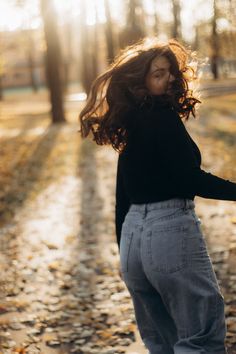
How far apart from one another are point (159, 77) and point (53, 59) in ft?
65.4

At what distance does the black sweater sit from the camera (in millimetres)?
2830

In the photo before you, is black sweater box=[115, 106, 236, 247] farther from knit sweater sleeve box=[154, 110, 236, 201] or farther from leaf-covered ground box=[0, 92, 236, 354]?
leaf-covered ground box=[0, 92, 236, 354]

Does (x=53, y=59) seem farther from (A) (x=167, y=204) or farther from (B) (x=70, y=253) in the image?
(A) (x=167, y=204)

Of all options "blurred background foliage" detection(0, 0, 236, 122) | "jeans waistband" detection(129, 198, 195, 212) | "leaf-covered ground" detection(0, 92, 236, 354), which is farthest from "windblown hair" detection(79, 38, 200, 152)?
"blurred background foliage" detection(0, 0, 236, 122)

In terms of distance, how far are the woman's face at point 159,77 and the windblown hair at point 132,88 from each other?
0.02 meters

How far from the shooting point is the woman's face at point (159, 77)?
9.55 feet

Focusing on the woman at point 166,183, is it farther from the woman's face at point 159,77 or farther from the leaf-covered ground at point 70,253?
the leaf-covered ground at point 70,253

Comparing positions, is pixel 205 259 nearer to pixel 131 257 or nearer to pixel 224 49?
pixel 131 257

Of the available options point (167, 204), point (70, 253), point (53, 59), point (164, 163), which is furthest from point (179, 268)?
point (53, 59)

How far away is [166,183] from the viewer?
291 centimetres

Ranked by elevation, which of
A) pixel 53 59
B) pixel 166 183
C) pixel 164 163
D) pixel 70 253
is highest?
pixel 53 59

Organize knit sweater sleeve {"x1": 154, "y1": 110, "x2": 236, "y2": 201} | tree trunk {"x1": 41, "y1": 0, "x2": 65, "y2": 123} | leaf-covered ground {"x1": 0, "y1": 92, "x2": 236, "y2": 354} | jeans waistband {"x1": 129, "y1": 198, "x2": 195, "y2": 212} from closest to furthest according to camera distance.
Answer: knit sweater sleeve {"x1": 154, "y1": 110, "x2": 236, "y2": 201}
jeans waistband {"x1": 129, "y1": 198, "x2": 195, "y2": 212}
leaf-covered ground {"x1": 0, "y1": 92, "x2": 236, "y2": 354}
tree trunk {"x1": 41, "y1": 0, "x2": 65, "y2": 123}

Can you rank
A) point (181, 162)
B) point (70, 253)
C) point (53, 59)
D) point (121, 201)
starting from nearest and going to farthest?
point (181, 162)
point (121, 201)
point (70, 253)
point (53, 59)

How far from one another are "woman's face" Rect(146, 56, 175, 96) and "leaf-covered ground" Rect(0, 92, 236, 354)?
2.46 m
